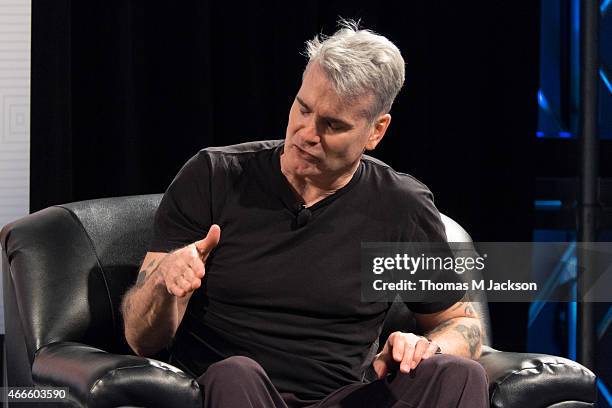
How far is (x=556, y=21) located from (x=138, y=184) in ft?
5.67

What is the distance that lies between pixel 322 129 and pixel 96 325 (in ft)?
2.38

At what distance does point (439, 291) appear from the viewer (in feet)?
7.24

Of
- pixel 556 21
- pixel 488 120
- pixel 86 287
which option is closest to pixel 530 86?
pixel 488 120

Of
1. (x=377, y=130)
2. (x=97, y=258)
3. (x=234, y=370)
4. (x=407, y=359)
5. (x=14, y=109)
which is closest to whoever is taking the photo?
(x=234, y=370)

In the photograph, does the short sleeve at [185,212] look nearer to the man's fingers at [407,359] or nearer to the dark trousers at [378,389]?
the dark trousers at [378,389]

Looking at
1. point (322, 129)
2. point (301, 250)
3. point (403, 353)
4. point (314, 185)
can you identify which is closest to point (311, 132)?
point (322, 129)

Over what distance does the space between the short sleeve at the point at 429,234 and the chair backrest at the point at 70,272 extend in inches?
27.0

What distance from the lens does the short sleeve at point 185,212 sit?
205cm

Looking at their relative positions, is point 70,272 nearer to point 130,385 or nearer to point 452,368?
point 130,385

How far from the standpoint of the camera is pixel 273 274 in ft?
6.82

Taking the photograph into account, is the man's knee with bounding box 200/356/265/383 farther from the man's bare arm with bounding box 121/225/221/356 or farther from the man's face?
the man's face

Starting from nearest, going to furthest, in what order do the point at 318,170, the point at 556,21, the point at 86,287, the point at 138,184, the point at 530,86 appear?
the point at 318,170, the point at 86,287, the point at 138,184, the point at 530,86, the point at 556,21

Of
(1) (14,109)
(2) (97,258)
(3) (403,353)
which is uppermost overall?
(1) (14,109)

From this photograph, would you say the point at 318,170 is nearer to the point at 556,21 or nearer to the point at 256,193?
the point at 256,193
